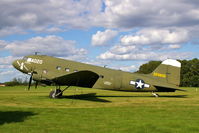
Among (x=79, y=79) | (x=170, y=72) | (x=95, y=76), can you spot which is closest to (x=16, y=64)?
(x=79, y=79)

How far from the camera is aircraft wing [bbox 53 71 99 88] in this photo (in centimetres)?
1971

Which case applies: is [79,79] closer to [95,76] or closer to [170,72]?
[95,76]

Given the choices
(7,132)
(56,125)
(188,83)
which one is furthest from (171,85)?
(188,83)

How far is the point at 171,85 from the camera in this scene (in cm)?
2423

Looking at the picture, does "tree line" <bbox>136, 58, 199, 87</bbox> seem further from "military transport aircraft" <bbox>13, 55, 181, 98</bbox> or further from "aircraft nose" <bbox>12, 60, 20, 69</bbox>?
"aircraft nose" <bbox>12, 60, 20, 69</bbox>

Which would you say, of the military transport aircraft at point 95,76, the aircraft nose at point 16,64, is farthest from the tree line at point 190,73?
the aircraft nose at point 16,64

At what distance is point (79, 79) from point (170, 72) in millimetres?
10361

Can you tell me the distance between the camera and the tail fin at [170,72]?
24.6 meters

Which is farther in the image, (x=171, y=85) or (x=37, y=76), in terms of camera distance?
(x=171, y=85)

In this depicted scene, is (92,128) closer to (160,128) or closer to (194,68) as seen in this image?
(160,128)

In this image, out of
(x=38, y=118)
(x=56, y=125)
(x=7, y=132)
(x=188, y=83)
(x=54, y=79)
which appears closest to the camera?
(x=7, y=132)

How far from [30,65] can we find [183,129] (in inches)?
697

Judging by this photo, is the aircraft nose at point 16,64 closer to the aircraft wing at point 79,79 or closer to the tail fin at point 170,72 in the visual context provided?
the aircraft wing at point 79,79

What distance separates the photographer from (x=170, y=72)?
24703 millimetres
